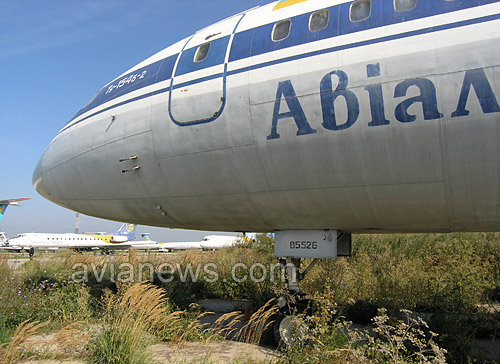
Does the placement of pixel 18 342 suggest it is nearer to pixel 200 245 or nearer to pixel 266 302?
pixel 266 302

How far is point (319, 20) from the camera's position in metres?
4.77

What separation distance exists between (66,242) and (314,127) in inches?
1969

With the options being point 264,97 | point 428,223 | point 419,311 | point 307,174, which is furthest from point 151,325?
point 419,311

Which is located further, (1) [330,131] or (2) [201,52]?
(2) [201,52]

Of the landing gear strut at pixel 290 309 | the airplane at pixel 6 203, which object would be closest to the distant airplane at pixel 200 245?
the airplane at pixel 6 203

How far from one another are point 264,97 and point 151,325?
429 cm

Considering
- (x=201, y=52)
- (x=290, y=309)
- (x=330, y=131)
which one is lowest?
(x=290, y=309)

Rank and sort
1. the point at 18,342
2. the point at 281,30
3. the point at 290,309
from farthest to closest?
the point at 290,309, the point at 281,30, the point at 18,342

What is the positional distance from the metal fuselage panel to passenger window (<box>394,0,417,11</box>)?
0.09 meters

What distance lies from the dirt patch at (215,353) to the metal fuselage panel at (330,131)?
77.7 inches

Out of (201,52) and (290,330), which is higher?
(201,52)

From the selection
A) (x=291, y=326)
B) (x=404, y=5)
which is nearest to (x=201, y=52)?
(x=404, y=5)

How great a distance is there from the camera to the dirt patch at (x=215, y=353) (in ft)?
16.9

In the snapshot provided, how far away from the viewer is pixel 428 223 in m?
4.73
